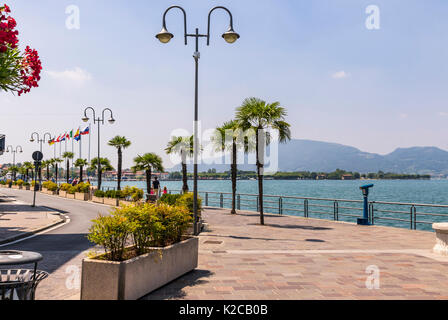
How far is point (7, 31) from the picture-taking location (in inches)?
261

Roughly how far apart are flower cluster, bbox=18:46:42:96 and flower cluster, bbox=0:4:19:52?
0.62 metres

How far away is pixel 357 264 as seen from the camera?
912 cm

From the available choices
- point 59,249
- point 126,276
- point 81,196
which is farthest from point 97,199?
point 126,276

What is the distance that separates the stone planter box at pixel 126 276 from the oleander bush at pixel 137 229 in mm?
259

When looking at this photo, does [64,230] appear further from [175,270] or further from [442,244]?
[442,244]

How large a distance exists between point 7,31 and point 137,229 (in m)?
4.28

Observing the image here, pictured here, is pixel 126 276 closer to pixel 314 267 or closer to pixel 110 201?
pixel 314 267

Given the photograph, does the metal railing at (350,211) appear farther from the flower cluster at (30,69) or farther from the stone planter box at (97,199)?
the flower cluster at (30,69)

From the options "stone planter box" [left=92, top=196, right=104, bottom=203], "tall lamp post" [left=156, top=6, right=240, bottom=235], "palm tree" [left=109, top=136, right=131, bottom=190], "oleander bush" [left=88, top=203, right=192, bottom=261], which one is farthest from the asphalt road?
"palm tree" [left=109, top=136, right=131, bottom=190]

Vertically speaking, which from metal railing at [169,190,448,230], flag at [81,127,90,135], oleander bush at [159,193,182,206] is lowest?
metal railing at [169,190,448,230]

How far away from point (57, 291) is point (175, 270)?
2.21 metres

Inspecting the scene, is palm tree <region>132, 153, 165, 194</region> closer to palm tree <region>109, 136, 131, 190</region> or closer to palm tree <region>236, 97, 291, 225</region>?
palm tree <region>109, 136, 131, 190</region>

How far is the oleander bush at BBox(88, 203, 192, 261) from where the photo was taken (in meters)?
5.99

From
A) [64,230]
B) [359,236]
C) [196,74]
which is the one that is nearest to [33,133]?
[64,230]
